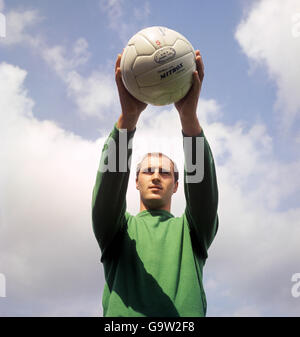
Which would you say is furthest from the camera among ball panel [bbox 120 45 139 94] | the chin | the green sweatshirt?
the chin

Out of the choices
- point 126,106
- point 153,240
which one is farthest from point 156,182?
point 126,106

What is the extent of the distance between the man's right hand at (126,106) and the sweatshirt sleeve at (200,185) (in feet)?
2.20

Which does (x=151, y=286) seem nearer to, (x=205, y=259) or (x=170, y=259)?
(x=170, y=259)

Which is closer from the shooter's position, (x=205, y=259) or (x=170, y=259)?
(x=170, y=259)

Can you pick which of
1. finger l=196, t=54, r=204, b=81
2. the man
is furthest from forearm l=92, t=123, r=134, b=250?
finger l=196, t=54, r=204, b=81

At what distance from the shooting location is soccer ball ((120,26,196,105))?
459 cm

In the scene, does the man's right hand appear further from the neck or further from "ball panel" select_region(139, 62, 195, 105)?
the neck

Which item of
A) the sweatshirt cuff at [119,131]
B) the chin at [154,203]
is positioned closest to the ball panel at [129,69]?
the sweatshirt cuff at [119,131]

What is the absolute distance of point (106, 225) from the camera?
16.4 feet

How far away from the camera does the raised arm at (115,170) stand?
480cm

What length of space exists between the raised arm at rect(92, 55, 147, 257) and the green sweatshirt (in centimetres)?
1
